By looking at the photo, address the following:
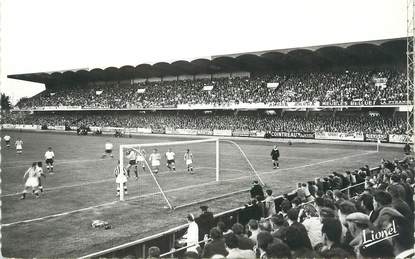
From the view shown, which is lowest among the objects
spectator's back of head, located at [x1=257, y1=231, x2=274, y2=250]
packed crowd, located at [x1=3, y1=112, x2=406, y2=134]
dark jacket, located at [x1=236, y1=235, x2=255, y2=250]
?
dark jacket, located at [x1=236, y1=235, x2=255, y2=250]

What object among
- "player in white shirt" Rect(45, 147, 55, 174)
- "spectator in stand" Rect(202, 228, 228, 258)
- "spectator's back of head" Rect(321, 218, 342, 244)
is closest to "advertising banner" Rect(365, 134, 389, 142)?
"player in white shirt" Rect(45, 147, 55, 174)

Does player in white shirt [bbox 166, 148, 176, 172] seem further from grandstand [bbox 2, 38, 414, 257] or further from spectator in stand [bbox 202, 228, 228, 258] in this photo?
spectator in stand [bbox 202, 228, 228, 258]

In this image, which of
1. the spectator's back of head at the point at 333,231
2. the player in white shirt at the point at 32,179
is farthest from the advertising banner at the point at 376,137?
the spectator's back of head at the point at 333,231

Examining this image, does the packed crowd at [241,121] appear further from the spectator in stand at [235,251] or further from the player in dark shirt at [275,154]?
the spectator in stand at [235,251]

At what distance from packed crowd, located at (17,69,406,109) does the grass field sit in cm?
1854

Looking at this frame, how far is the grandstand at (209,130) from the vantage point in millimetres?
11711

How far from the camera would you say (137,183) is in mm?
19781

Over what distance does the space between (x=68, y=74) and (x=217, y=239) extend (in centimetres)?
7540

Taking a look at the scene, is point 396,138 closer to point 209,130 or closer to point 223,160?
point 223,160

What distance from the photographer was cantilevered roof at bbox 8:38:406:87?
149 feet

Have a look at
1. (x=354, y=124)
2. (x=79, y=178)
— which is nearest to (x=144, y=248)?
(x=79, y=178)

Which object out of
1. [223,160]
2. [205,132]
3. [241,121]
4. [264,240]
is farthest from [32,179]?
A: [241,121]

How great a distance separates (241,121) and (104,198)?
1575 inches

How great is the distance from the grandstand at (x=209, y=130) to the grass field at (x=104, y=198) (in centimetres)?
6
